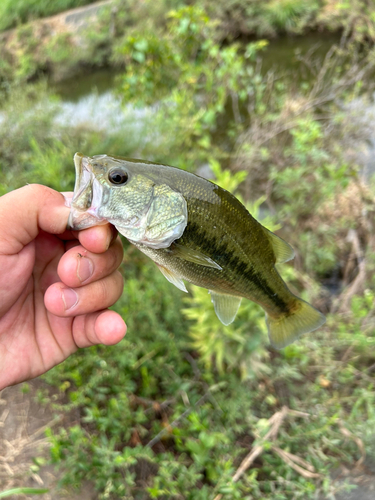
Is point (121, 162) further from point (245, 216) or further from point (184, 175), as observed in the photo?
point (245, 216)

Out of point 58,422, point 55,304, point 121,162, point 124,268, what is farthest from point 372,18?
point 58,422

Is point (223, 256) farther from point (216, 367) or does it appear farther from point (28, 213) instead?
point (216, 367)

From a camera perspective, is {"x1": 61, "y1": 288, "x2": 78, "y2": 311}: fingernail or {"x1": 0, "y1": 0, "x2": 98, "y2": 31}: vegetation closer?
{"x1": 61, "y1": 288, "x2": 78, "y2": 311}: fingernail

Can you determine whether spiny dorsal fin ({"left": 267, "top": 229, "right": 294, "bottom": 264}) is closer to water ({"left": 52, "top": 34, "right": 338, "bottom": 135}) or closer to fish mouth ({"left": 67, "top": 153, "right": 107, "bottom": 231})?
fish mouth ({"left": 67, "top": 153, "right": 107, "bottom": 231})

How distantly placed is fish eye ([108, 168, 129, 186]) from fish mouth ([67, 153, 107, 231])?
6cm

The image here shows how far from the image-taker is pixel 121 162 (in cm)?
→ 126

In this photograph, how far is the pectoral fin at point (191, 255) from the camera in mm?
1286

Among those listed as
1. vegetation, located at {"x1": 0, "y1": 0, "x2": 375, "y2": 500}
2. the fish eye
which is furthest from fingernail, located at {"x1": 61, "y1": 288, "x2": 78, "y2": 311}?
vegetation, located at {"x1": 0, "y1": 0, "x2": 375, "y2": 500}

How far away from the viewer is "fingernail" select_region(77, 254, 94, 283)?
1.38 metres

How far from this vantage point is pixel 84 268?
139cm

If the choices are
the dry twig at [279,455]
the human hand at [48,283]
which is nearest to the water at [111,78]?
the human hand at [48,283]

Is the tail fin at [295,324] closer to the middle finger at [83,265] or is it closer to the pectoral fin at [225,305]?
the pectoral fin at [225,305]

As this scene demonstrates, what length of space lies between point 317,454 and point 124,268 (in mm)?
2428

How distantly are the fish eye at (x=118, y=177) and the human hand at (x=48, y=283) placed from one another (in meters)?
0.21
